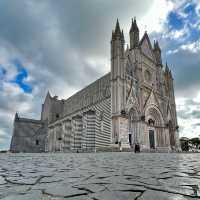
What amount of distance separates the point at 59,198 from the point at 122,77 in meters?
25.4

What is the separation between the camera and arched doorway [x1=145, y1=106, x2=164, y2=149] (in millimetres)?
30625

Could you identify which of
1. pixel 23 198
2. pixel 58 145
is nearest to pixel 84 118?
pixel 58 145

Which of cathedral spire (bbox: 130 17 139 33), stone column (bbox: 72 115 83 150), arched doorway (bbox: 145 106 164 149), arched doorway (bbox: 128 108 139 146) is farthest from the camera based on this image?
cathedral spire (bbox: 130 17 139 33)

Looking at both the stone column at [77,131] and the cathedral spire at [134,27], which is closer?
the stone column at [77,131]

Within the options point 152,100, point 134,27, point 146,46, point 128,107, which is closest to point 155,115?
point 152,100

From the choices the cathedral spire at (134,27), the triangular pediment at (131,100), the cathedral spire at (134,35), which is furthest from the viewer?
the cathedral spire at (134,27)

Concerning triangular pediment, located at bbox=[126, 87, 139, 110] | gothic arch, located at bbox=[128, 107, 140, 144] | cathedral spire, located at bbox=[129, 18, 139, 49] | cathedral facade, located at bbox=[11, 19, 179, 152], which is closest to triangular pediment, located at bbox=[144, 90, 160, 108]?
cathedral facade, located at bbox=[11, 19, 179, 152]

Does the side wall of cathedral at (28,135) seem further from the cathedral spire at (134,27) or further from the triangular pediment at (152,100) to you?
the cathedral spire at (134,27)

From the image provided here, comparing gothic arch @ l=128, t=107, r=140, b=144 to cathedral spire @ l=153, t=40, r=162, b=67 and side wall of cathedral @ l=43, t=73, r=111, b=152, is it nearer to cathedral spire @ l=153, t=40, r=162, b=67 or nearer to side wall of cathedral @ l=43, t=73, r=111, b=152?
side wall of cathedral @ l=43, t=73, r=111, b=152

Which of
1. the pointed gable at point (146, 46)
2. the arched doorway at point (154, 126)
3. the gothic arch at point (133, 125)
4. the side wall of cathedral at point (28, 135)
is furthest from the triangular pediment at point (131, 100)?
the side wall of cathedral at point (28, 135)

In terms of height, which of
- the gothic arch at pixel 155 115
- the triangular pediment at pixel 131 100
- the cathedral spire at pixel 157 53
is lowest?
the gothic arch at pixel 155 115

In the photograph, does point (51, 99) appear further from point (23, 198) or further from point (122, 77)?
point (23, 198)

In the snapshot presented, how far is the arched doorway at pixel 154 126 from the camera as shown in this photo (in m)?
30.6

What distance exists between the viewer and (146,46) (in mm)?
36656
